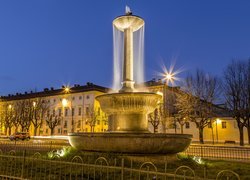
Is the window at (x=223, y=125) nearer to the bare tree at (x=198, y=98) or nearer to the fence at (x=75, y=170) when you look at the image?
the bare tree at (x=198, y=98)

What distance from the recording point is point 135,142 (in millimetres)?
11539

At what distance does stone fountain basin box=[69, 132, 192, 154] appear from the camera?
11.5 meters

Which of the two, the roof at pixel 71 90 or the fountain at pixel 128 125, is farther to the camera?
the roof at pixel 71 90

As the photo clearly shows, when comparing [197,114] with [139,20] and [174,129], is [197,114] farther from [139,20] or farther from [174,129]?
[139,20]

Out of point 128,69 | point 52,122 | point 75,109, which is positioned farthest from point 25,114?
point 128,69

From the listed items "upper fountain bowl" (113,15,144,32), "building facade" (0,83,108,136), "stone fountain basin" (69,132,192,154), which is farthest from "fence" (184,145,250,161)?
"building facade" (0,83,108,136)

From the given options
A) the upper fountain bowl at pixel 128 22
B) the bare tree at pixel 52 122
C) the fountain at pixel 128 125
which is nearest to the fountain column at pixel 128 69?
the fountain at pixel 128 125

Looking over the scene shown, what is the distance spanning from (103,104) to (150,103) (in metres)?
2.41

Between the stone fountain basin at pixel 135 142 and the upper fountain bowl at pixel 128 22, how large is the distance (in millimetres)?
7198

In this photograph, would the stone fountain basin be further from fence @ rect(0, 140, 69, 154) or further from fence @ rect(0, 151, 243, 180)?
fence @ rect(0, 140, 69, 154)

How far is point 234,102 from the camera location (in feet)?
136

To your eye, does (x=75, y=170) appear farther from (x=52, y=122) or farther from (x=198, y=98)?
(x=52, y=122)

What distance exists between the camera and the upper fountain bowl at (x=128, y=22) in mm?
16359

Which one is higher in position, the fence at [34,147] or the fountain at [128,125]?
the fountain at [128,125]
